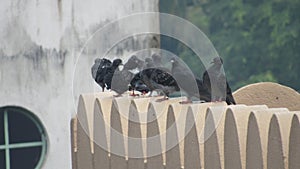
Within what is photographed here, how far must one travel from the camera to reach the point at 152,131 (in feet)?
17.5

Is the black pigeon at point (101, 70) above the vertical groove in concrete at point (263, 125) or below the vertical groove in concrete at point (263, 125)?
above

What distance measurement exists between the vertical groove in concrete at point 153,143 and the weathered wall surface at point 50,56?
334 cm

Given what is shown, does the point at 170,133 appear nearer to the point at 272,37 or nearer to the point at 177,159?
the point at 177,159

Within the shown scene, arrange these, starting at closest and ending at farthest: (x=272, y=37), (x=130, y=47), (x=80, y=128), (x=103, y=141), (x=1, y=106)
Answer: (x=103, y=141) < (x=80, y=128) < (x=1, y=106) < (x=130, y=47) < (x=272, y=37)

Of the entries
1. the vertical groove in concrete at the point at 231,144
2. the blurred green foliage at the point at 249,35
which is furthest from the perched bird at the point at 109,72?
the blurred green foliage at the point at 249,35

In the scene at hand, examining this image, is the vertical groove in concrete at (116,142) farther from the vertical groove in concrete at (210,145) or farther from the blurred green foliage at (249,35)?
the blurred green foliage at (249,35)

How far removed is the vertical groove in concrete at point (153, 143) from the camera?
527cm

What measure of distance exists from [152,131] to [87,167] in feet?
3.37

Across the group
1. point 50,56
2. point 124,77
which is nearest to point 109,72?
point 124,77

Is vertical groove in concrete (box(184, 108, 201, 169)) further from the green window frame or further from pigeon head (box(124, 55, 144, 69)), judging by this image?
the green window frame

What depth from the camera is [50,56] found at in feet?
28.6

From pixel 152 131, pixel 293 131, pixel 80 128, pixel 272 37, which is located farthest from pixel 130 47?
pixel 272 37

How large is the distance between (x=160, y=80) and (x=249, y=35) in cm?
1769

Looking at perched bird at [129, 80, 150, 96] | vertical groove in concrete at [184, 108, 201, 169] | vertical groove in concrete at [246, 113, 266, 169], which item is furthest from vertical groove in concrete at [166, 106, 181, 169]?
perched bird at [129, 80, 150, 96]
